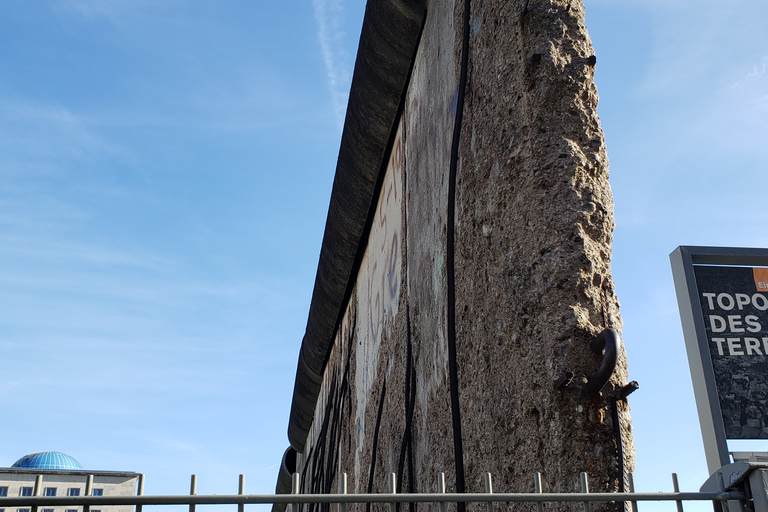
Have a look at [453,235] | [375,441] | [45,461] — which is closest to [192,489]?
[453,235]

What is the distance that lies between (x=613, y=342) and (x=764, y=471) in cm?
43

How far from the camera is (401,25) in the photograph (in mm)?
4051

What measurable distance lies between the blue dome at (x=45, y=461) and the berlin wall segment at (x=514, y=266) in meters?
48.5

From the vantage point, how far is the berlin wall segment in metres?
1.85

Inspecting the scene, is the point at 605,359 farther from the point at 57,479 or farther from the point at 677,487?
the point at 57,479

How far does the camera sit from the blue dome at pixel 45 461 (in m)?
45.7

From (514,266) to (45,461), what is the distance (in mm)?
50932

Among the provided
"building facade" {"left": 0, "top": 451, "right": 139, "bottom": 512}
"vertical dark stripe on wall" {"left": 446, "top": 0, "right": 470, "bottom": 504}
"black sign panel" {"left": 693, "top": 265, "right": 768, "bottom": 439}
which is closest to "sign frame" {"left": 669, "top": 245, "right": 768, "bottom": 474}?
"black sign panel" {"left": 693, "top": 265, "right": 768, "bottom": 439}

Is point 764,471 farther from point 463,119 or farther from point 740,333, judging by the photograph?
point 740,333

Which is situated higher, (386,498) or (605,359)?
(605,359)

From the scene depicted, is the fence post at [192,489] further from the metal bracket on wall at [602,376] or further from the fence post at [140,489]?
the metal bracket on wall at [602,376]

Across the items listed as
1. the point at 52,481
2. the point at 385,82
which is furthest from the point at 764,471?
the point at 52,481

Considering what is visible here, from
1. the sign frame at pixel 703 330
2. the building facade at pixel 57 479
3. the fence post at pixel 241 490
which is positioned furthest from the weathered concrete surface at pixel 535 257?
the building facade at pixel 57 479

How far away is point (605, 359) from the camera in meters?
1.77
